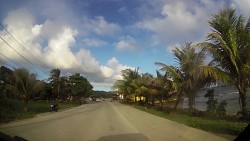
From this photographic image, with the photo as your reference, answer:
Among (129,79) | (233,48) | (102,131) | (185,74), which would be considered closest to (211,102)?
(185,74)

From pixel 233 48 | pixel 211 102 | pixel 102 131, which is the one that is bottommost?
pixel 102 131

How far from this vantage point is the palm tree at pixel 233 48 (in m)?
13.2

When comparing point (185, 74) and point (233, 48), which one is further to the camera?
point (185, 74)

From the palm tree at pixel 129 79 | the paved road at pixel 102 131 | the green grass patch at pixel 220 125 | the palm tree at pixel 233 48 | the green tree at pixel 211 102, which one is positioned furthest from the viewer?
the palm tree at pixel 129 79

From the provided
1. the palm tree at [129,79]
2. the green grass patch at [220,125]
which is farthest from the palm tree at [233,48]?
the palm tree at [129,79]

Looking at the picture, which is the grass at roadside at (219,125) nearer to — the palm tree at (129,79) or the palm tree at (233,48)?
the palm tree at (233,48)

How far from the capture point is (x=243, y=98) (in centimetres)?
1530

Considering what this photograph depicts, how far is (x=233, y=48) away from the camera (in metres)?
13.8

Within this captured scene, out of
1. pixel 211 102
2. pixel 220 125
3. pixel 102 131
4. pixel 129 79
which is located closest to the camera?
pixel 102 131

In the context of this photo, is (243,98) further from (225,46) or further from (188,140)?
(188,140)

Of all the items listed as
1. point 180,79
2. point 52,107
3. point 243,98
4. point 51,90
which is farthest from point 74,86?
point 243,98

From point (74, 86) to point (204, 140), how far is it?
77340 mm

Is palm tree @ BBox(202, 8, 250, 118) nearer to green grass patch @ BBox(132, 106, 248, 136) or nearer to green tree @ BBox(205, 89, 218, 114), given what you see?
green grass patch @ BBox(132, 106, 248, 136)

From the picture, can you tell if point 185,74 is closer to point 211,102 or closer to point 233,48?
point 211,102
